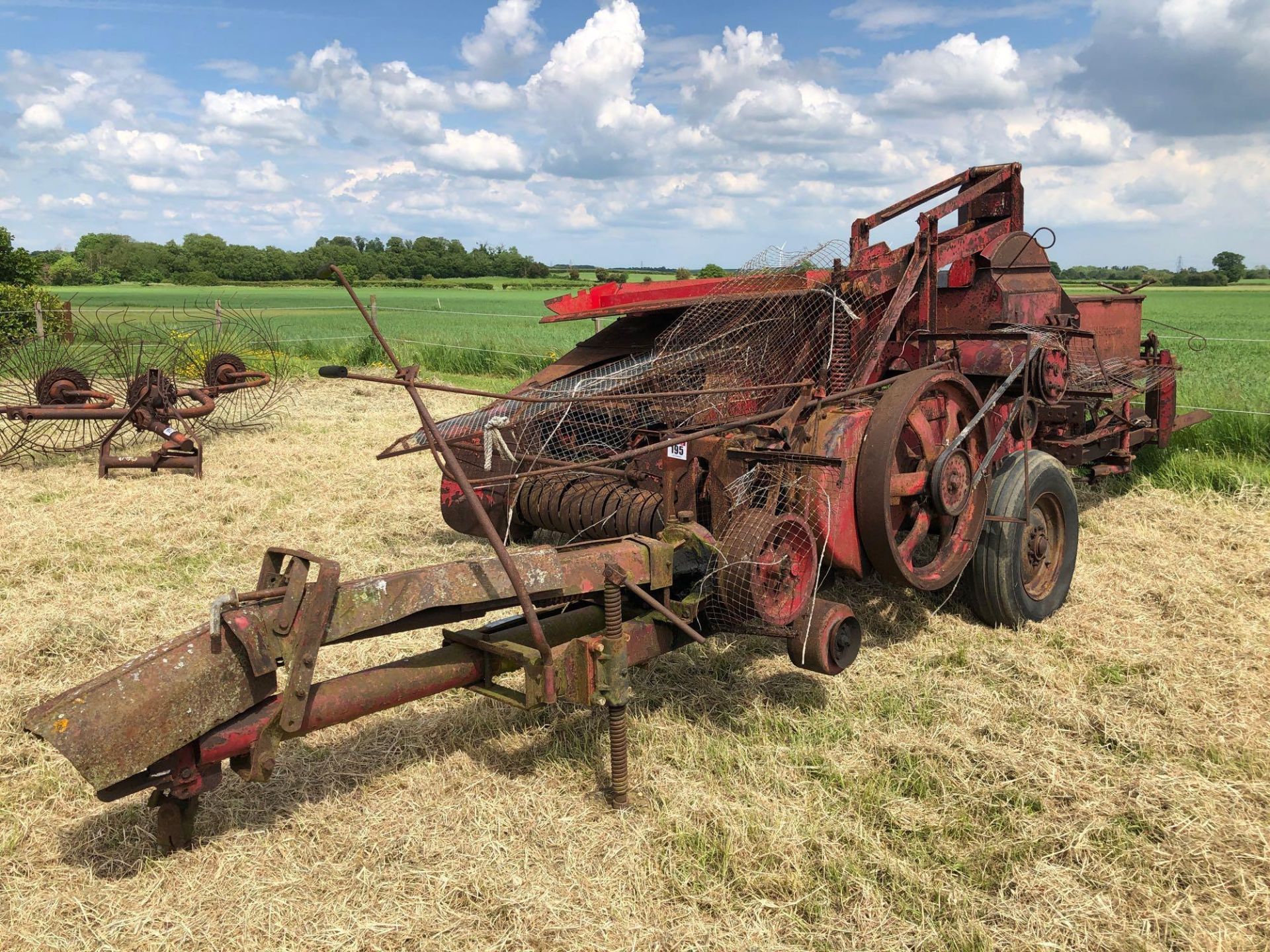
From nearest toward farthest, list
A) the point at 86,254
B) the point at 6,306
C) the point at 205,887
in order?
the point at 205,887, the point at 6,306, the point at 86,254

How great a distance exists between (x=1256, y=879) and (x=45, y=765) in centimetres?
404

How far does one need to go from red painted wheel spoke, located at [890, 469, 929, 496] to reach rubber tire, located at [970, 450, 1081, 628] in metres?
0.67

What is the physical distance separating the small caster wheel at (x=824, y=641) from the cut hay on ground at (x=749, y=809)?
312 mm

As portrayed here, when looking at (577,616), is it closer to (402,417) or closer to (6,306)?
(402,417)

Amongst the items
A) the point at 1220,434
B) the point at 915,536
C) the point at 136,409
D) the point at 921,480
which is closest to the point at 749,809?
the point at 915,536

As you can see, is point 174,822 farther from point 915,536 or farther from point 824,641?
point 915,536

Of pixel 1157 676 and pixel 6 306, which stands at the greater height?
pixel 6 306

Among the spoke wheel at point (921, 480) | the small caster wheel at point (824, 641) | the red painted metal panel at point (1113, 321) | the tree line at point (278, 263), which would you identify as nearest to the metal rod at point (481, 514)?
the small caster wheel at point (824, 641)

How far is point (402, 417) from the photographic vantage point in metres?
11.5

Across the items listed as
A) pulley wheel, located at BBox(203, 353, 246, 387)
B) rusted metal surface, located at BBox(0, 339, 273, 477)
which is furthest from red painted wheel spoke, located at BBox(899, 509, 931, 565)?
pulley wheel, located at BBox(203, 353, 246, 387)

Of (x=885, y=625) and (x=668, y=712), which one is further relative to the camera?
(x=885, y=625)

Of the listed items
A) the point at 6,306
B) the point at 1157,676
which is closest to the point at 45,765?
the point at 1157,676

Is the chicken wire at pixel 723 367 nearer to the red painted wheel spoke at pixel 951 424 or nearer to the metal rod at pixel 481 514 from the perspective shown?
the red painted wheel spoke at pixel 951 424

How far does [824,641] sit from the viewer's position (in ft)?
11.1
